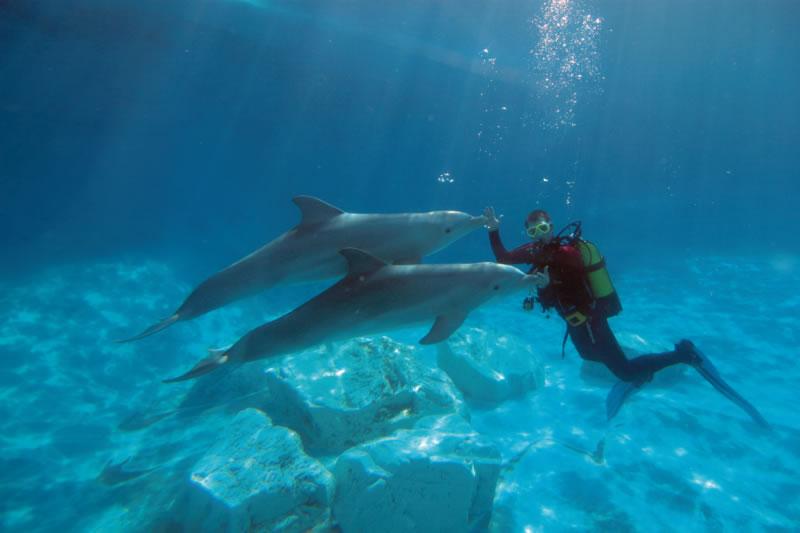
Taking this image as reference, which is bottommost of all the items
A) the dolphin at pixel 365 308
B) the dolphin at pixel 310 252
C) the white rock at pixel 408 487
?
the white rock at pixel 408 487

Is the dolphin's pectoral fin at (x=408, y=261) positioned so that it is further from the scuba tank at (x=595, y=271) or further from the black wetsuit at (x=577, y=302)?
the scuba tank at (x=595, y=271)

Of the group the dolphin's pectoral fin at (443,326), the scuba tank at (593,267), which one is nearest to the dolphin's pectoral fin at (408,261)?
the dolphin's pectoral fin at (443,326)

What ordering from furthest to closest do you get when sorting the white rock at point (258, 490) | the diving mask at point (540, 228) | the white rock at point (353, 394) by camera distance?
the white rock at point (353, 394)
the diving mask at point (540, 228)
the white rock at point (258, 490)

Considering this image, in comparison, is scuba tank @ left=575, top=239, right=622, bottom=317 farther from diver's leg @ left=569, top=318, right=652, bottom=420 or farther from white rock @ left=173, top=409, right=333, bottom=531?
white rock @ left=173, top=409, right=333, bottom=531

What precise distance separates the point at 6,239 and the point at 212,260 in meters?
11.5

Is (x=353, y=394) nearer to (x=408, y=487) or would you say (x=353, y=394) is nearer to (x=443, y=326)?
(x=408, y=487)

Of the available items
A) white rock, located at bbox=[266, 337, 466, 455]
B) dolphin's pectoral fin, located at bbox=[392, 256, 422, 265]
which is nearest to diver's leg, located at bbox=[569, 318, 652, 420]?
white rock, located at bbox=[266, 337, 466, 455]

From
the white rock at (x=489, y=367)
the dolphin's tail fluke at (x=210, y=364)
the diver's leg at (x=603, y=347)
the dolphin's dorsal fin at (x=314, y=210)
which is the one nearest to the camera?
the dolphin's tail fluke at (x=210, y=364)

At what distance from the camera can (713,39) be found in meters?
35.6

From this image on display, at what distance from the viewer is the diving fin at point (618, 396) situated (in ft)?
25.9

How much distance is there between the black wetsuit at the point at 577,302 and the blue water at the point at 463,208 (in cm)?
227

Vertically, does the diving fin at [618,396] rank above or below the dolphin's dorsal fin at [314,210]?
below

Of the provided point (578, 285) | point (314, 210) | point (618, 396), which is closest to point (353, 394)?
point (314, 210)

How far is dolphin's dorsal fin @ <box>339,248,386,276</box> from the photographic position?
469 cm
